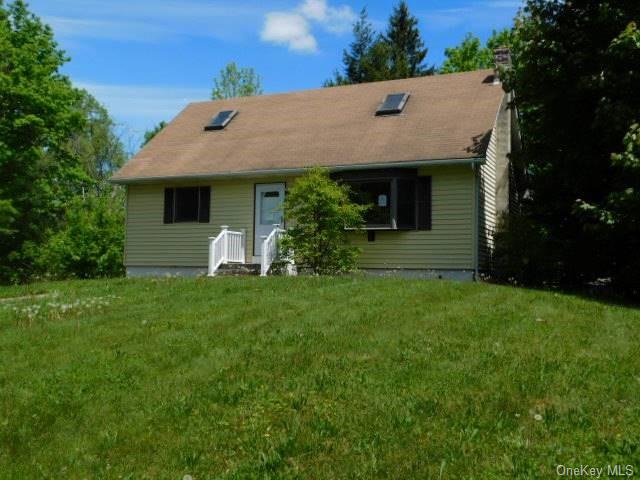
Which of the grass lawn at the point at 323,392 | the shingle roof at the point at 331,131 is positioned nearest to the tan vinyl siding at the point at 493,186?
the shingle roof at the point at 331,131

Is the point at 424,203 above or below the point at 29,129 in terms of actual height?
below

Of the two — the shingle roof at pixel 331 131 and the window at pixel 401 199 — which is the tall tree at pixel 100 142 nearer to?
the shingle roof at pixel 331 131

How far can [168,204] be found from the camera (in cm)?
1953

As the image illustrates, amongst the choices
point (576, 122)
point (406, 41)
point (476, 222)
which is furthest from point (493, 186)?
Answer: point (406, 41)

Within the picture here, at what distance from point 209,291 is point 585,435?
8.89m

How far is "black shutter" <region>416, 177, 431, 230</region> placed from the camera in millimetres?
16359

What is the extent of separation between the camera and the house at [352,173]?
16.2 m

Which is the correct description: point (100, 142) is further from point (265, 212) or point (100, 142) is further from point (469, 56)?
point (265, 212)

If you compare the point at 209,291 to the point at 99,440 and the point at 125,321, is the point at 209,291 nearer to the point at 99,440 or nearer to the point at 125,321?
the point at 125,321

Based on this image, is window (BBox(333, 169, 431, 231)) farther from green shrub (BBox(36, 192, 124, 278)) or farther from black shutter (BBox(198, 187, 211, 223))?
green shrub (BBox(36, 192, 124, 278))

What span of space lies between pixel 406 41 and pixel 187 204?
27.4 metres

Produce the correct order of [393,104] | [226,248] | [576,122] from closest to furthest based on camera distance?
[576,122] < [226,248] < [393,104]

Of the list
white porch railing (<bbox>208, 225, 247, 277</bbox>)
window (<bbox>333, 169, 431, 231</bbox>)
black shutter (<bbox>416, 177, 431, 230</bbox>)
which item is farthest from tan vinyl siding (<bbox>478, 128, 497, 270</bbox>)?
white porch railing (<bbox>208, 225, 247, 277</bbox>)

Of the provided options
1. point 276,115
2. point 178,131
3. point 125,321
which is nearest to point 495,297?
point 125,321
